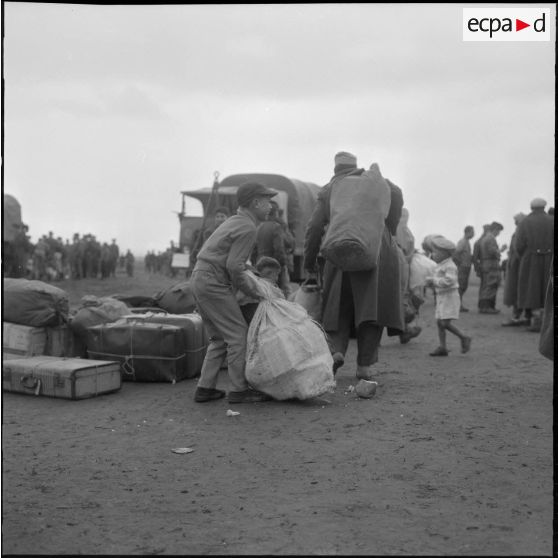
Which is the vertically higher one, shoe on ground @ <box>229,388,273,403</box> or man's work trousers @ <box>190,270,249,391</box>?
man's work trousers @ <box>190,270,249,391</box>

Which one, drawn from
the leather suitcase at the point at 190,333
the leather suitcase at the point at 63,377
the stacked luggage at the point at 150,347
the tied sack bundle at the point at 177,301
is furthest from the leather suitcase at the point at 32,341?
the tied sack bundle at the point at 177,301

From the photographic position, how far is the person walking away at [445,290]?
8.34 m

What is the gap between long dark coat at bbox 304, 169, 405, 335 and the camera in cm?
628

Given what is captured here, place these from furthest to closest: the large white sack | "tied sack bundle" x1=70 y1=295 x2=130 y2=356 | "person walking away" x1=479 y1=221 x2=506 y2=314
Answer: "person walking away" x1=479 y1=221 x2=506 y2=314 < the large white sack < "tied sack bundle" x1=70 y1=295 x2=130 y2=356

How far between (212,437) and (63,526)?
1656mm

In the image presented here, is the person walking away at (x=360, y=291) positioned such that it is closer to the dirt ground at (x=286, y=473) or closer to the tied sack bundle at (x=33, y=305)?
the dirt ground at (x=286, y=473)

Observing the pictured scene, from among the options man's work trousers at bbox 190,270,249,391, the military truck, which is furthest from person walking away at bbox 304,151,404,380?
the military truck

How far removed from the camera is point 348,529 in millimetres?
3078

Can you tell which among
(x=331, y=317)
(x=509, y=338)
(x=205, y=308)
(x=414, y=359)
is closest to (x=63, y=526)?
(x=205, y=308)

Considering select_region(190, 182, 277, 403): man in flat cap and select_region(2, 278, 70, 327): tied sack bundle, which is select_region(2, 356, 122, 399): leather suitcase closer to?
select_region(2, 278, 70, 327): tied sack bundle

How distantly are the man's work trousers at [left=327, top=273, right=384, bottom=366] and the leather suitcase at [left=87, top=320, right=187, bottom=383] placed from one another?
4.63 ft

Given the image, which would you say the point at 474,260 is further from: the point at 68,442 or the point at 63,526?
the point at 63,526

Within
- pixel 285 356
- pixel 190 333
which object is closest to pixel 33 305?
pixel 190 333

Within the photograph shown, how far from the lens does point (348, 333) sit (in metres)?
6.59
